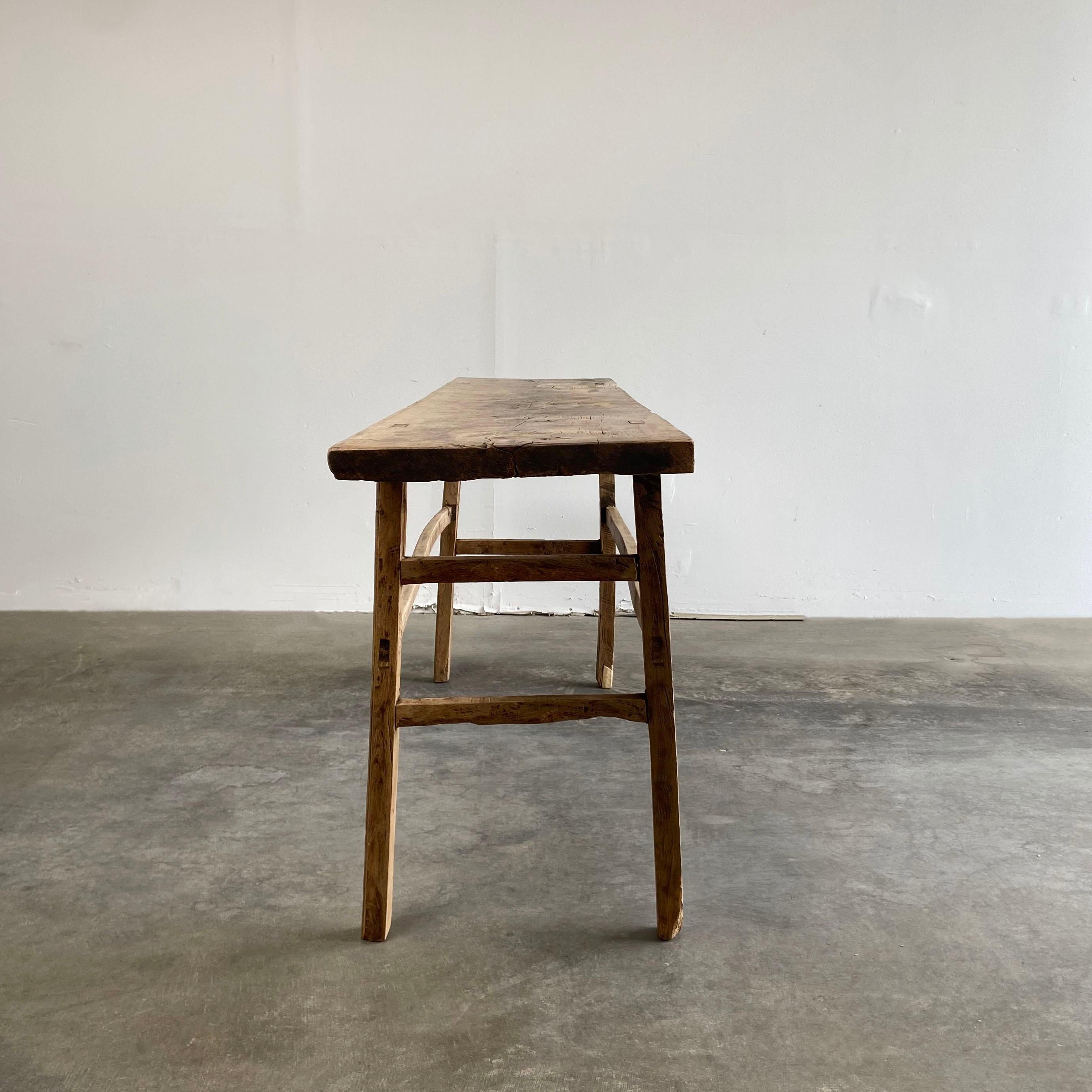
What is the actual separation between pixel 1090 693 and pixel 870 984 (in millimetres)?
1715

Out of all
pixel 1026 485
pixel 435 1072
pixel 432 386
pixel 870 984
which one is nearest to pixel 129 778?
pixel 435 1072

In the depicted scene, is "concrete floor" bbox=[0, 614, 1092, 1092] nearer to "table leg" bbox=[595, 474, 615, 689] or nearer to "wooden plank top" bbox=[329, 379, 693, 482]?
"table leg" bbox=[595, 474, 615, 689]

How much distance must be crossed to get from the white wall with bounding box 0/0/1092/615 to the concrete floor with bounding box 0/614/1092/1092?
0.76 meters

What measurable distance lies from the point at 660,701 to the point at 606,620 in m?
1.17

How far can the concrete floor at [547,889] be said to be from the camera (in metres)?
1.28

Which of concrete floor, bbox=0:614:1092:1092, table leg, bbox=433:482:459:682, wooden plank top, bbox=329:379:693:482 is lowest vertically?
concrete floor, bbox=0:614:1092:1092

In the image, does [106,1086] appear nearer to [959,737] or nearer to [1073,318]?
[959,737]

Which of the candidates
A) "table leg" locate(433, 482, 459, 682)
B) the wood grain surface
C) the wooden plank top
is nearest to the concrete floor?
"table leg" locate(433, 482, 459, 682)

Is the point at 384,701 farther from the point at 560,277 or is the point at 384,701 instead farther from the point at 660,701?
the point at 560,277

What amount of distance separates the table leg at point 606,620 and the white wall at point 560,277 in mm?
841

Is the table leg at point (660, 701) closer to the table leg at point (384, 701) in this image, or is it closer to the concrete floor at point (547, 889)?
the concrete floor at point (547, 889)

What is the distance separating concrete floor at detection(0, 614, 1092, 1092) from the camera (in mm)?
1276

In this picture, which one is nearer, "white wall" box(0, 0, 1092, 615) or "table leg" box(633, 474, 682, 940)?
"table leg" box(633, 474, 682, 940)

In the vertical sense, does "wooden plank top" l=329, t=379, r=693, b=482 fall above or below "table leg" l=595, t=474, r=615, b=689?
above
